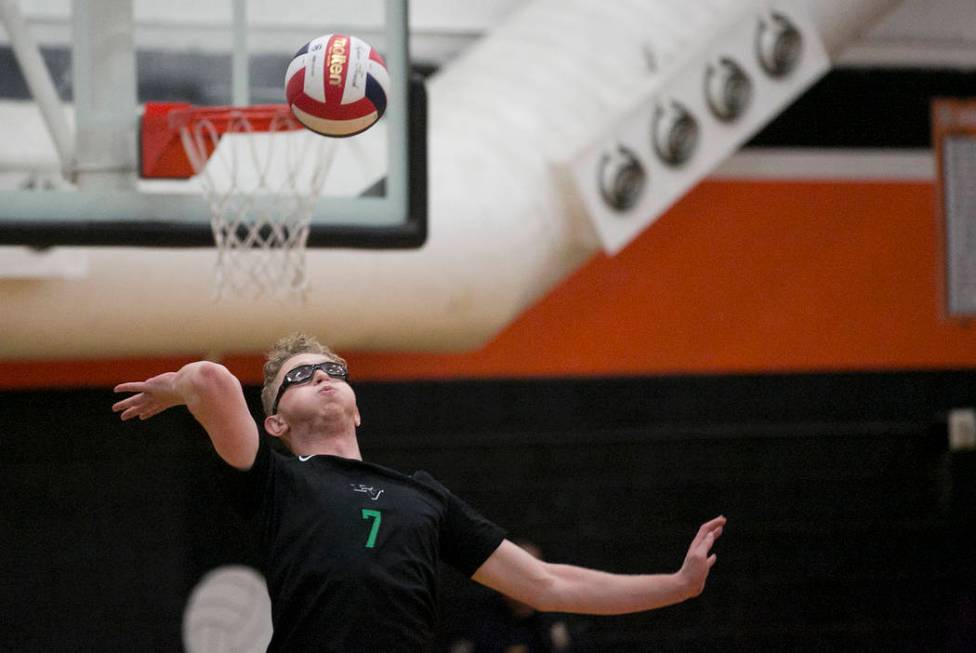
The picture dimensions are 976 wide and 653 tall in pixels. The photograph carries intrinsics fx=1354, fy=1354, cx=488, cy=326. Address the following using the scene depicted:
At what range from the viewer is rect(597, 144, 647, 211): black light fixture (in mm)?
7383

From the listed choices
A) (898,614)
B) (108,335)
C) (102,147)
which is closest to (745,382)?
(898,614)

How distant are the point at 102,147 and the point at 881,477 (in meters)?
5.66

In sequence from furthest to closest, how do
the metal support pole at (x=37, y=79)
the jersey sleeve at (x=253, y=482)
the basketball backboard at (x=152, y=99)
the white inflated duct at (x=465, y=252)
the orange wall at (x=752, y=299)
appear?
the orange wall at (x=752, y=299) < the white inflated duct at (x=465, y=252) < the metal support pole at (x=37, y=79) < the basketball backboard at (x=152, y=99) < the jersey sleeve at (x=253, y=482)

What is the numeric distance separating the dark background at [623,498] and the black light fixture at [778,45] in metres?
2.17

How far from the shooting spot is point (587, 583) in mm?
3520

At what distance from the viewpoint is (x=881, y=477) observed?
9.01 metres

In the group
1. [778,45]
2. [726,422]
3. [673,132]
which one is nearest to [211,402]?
[673,132]

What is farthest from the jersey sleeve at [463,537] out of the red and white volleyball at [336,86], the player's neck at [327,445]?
the red and white volleyball at [336,86]

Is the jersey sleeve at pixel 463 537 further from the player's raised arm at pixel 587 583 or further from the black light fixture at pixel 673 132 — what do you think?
the black light fixture at pixel 673 132

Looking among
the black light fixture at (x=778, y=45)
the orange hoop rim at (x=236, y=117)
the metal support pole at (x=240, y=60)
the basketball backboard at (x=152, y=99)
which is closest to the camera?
the orange hoop rim at (x=236, y=117)

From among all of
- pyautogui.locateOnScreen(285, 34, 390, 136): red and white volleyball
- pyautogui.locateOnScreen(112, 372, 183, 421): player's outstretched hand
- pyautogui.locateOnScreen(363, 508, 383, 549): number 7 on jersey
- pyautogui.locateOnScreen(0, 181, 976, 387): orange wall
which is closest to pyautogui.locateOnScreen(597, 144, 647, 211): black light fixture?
pyautogui.locateOnScreen(0, 181, 976, 387): orange wall

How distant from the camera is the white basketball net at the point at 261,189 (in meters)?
5.65

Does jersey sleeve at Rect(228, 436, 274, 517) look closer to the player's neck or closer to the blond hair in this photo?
the player's neck

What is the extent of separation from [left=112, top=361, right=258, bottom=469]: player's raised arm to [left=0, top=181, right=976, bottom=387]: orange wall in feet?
17.4
